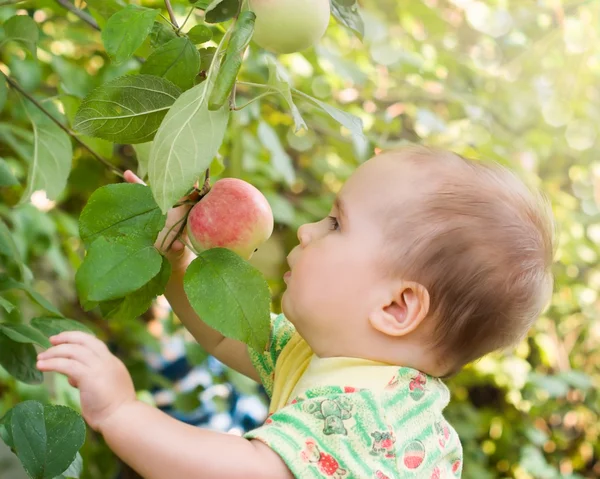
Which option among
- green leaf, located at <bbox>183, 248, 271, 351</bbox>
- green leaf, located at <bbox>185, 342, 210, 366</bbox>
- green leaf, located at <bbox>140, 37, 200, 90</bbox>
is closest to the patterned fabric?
green leaf, located at <bbox>183, 248, 271, 351</bbox>

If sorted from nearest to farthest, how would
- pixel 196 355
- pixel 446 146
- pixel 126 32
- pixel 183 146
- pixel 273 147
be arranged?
pixel 183 146 < pixel 126 32 < pixel 273 147 < pixel 196 355 < pixel 446 146

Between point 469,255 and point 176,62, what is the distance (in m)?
0.36

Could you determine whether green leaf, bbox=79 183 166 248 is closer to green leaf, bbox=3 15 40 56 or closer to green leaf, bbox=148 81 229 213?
green leaf, bbox=148 81 229 213

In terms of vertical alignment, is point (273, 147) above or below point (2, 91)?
below

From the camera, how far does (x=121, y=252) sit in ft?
2.26

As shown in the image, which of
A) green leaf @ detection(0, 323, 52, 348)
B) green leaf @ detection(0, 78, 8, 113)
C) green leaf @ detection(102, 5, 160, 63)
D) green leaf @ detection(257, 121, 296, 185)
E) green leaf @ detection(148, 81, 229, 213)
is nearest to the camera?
green leaf @ detection(148, 81, 229, 213)

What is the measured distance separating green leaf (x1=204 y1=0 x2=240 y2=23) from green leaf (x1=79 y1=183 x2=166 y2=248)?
0.16 metres

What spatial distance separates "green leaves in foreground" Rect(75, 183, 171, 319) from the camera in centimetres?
67

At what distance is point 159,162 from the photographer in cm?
61

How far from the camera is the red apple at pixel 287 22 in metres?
0.69

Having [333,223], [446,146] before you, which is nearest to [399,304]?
[333,223]

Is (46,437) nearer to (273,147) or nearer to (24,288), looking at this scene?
(24,288)

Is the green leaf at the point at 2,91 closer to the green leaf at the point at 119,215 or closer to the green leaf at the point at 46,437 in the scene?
the green leaf at the point at 119,215

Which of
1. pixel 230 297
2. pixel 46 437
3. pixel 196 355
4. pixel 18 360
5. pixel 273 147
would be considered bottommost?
pixel 196 355
